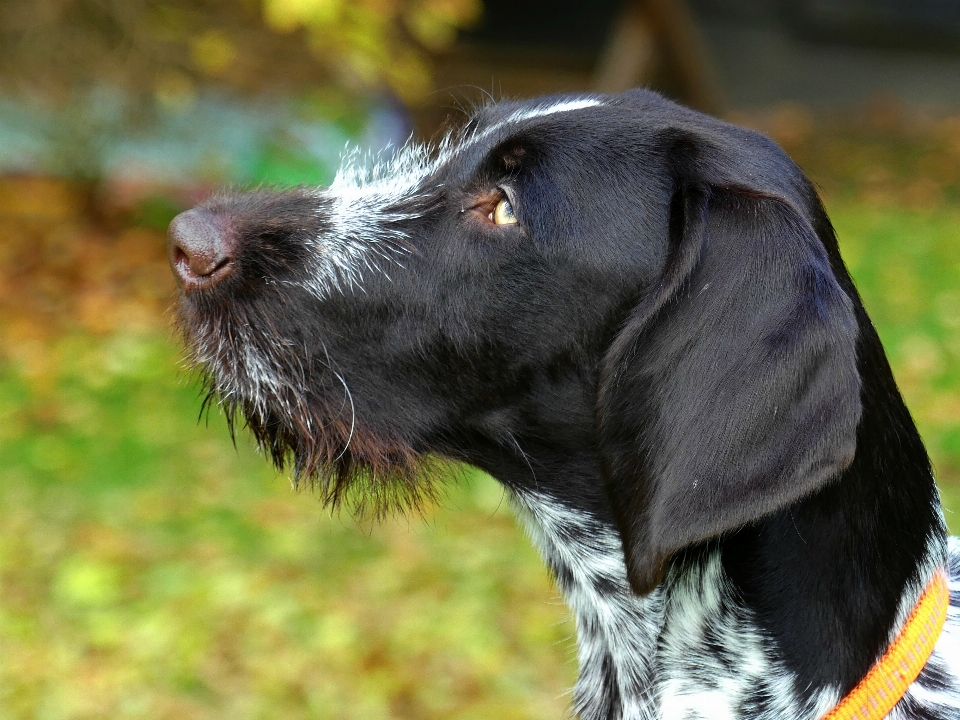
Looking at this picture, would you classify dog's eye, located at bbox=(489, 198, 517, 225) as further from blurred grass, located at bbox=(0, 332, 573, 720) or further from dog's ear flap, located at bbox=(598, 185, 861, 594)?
blurred grass, located at bbox=(0, 332, 573, 720)

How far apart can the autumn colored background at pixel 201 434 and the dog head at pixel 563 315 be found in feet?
1.23

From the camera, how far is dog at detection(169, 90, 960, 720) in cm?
187

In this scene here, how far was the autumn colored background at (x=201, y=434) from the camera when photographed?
420cm

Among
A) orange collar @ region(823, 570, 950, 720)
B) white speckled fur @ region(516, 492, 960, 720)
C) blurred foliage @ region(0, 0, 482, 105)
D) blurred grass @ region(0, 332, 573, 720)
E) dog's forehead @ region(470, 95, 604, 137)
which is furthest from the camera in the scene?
blurred foliage @ region(0, 0, 482, 105)

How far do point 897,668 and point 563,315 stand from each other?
3.11 ft

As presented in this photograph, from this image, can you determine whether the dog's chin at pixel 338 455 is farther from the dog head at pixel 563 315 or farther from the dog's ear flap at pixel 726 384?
the dog's ear flap at pixel 726 384

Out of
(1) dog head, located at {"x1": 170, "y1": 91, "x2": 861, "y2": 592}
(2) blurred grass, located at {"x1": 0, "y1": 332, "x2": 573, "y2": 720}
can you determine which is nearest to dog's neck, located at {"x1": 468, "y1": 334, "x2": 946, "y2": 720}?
(1) dog head, located at {"x1": 170, "y1": 91, "x2": 861, "y2": 592}

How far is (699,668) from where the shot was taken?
86.8 inches

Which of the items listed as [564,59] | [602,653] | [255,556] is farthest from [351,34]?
[564,59]

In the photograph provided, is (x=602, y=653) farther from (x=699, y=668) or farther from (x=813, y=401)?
(x=813, y=401)

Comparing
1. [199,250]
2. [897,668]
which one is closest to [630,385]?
[897,668]

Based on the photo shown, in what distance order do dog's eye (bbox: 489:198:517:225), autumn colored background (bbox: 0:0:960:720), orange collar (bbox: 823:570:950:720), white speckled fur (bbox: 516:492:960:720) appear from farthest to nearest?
autumn colored background (bbox: 0:0:960:720)
dog's eye (bbox: 489:198:517:225)
white speckled fur (bbox: 516:492:960:720)
orange collar (bbox: 823:570:950:720)

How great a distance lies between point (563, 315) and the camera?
87.5 inches

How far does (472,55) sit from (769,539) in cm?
1093
